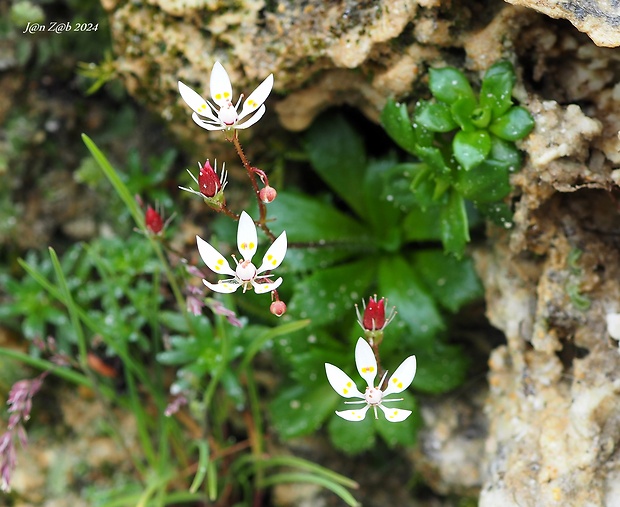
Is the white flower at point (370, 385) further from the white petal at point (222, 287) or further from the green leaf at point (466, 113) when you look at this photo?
the green leaf at point (466, 113)

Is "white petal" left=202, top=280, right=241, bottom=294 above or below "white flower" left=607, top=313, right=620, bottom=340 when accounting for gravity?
above

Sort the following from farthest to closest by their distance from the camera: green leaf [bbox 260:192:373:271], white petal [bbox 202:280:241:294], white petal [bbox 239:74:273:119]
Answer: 1. green leaf [bbox 260:192:373:271]
2. white petal [bbox 239:74:273:119]
3. white petal [bbox 202:280:241:294]

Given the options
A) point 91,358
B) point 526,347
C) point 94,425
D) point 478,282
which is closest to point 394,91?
point 478,282

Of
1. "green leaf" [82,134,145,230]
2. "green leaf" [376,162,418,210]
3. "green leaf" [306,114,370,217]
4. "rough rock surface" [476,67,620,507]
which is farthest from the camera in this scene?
"green leaf" [306,114,370,217]

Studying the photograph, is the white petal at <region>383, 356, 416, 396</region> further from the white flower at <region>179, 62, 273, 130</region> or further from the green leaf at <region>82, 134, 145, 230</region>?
the green leaf at <region>82, 134, 145, 230</region>

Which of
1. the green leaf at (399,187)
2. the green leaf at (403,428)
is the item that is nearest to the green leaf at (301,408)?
the green leaf at (403,428)

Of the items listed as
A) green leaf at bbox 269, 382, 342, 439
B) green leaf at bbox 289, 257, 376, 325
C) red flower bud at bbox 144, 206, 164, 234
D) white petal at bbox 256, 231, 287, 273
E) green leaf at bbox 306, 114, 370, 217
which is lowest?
green leaf at bbox 269, 382, 342, 439

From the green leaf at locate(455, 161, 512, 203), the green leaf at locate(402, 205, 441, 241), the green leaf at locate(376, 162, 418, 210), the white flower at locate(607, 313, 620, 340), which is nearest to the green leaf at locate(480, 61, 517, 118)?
the green leaf at locate(455, 161, 512, 203)
